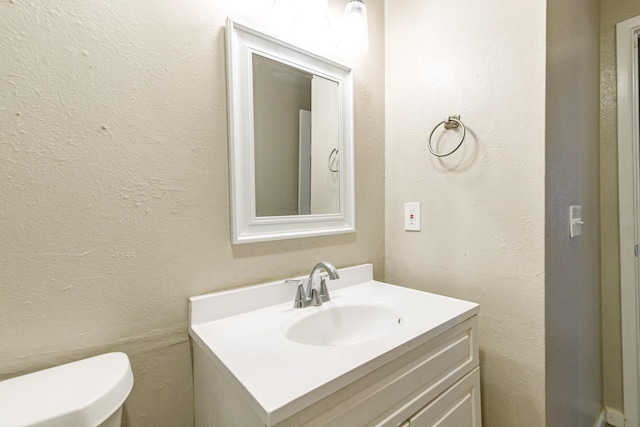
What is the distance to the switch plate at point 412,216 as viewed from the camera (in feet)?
3.95

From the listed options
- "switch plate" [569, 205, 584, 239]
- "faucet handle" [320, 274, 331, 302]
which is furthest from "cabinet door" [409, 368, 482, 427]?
"switch plate" [569, 205, 584, 239]

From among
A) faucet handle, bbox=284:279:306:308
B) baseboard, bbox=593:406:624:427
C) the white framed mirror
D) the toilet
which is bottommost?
baseboard, bbox=593:406:624:427

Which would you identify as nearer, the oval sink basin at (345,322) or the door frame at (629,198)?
the oval sink basin at (345,322)

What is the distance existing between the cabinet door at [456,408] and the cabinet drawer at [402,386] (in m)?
0.02

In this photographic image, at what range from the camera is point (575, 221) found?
1106mm

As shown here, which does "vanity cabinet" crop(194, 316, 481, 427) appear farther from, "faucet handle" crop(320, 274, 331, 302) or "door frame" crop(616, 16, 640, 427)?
"door frame" crop(616, 16, 640, 427)

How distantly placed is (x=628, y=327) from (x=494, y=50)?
4.86ft

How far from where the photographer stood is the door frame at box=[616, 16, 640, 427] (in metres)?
1.35

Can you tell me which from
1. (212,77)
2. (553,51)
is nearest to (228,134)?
(212,77)

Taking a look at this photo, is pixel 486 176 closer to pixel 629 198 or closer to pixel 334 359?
pixel 334 359

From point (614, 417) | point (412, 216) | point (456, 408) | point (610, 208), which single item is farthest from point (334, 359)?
point (614, 417)

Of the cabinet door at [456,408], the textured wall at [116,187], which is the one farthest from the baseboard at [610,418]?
the textured wall at [116,187]

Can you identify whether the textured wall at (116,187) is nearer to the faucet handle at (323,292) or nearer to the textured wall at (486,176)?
the faucet handle at (323,292)

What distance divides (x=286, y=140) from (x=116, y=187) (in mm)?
526
